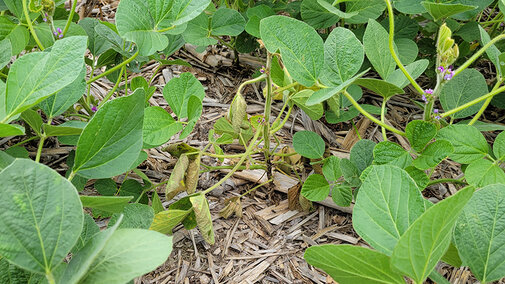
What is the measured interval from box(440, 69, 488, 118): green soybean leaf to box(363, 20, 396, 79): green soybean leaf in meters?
0.21

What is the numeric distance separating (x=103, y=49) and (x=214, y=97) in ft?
1.37

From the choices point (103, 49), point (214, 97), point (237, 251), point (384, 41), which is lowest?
point (237, 251)

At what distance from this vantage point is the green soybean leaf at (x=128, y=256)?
1.40 ft

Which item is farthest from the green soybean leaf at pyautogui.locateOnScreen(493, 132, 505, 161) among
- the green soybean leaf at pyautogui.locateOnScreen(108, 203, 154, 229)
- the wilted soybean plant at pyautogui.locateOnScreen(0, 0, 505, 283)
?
the green soybean leaf at pyautogui.locateOnScreen(108, 203, 154, 229)

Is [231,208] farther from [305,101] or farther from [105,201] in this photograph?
[105,201]

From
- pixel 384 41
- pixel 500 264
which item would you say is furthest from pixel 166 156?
pixel 500 264

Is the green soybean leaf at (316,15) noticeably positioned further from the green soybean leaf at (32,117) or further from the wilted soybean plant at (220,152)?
the green soybean leaf at (32,117)

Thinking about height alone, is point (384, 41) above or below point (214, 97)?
above

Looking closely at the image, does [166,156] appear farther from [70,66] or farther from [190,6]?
[70,66]

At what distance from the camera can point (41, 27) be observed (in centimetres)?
119

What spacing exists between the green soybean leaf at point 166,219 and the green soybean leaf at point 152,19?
328 millimetres

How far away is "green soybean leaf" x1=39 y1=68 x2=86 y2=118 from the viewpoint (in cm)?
86

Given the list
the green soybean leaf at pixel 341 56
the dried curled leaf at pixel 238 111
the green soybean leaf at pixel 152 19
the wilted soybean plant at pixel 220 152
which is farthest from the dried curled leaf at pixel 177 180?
the green soybean leaf at pixel 341 56

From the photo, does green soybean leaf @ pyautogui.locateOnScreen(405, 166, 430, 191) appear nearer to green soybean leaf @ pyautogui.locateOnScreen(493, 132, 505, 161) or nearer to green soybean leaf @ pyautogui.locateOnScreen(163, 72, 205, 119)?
green soybean leaf @ pyautogui.locateOnScreen(493, 132, 505, 161)
